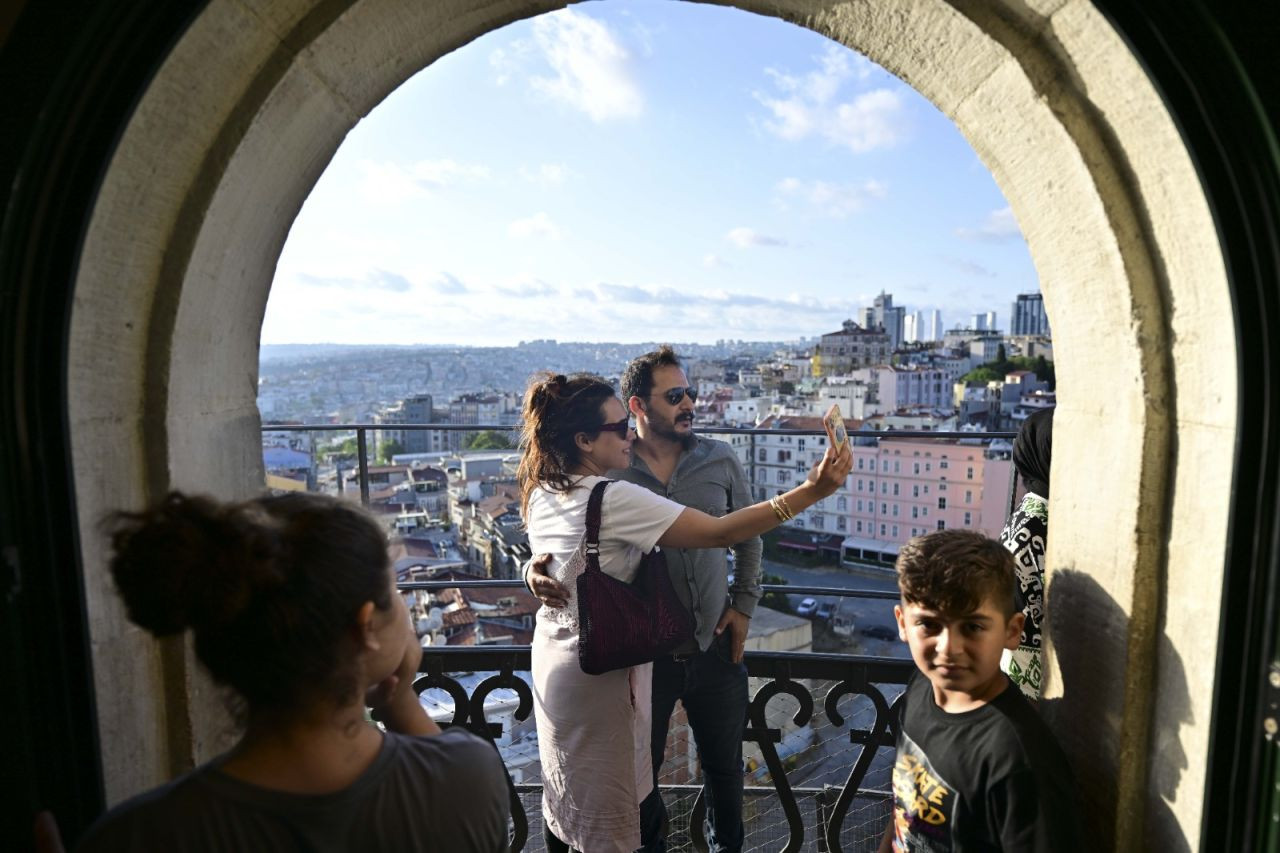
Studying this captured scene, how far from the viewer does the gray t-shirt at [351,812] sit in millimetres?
888

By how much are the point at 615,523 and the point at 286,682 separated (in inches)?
36.2

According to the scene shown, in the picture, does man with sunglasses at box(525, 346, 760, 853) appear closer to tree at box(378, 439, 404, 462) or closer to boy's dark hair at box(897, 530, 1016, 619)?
boy's dark hair at box(897, 530, 1016, 619)

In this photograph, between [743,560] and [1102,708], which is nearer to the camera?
[1102,708]

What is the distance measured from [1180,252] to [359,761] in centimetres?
136

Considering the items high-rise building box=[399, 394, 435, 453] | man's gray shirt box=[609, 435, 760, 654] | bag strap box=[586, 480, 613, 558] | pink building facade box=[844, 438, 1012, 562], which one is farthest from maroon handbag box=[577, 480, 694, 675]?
high-rise building box=[399, 394, 435, 453]

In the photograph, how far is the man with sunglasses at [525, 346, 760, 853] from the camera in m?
2.16

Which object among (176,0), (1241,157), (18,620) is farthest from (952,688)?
(176,0)

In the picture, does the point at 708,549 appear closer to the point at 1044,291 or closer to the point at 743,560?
the point at 743,560

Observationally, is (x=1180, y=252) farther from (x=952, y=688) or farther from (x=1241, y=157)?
(x=952, y=688)

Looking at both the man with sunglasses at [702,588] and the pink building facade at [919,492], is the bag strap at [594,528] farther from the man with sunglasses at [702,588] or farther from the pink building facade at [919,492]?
the pink building facade at [919,492]

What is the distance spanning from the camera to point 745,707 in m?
2.21

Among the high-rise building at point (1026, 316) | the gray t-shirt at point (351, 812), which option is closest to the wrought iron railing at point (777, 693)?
the gray t-shirt at point (351, 812)

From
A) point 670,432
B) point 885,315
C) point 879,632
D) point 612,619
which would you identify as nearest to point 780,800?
point 612,619

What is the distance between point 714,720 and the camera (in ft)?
7.11
